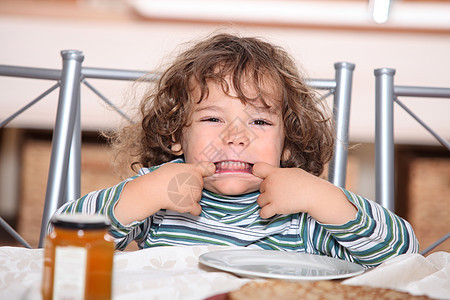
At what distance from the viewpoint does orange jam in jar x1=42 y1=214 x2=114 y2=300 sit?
0.48 m

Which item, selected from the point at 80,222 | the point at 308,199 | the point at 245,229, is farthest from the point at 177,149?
the point at 80,222

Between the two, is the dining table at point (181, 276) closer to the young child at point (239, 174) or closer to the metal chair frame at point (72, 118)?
the young child at point (239, 174)

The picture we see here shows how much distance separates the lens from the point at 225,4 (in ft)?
11.1

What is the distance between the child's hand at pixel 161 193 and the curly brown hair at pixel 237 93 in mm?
211

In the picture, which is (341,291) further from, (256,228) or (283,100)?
(283,100)

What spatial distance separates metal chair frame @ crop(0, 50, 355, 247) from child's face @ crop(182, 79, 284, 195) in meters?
0.33

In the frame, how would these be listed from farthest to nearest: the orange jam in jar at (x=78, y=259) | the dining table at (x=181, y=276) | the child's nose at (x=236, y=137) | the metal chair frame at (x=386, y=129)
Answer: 1. the metal chair frame at (x=386, y=129)
2. the child's nose at (x=236, y=137)
3. the dining table at (x=181, y=276)
4. the orange jam in jar at (x=78, y=259)

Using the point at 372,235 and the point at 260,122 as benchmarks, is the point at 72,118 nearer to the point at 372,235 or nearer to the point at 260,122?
the point at 260,122

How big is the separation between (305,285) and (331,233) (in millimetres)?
385

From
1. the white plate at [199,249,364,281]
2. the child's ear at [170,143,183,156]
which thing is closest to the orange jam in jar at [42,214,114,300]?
the white plate at [199,249,364,281]

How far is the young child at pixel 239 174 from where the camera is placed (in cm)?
92

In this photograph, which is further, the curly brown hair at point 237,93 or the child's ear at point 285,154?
the child's ear at point 285,154

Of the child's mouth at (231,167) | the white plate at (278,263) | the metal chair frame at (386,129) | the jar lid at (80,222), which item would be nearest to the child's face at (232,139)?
the child's mouth at (231,167)

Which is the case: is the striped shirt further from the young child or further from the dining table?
the dining table
